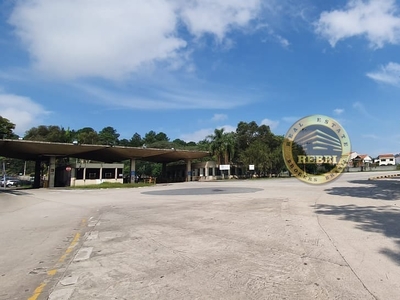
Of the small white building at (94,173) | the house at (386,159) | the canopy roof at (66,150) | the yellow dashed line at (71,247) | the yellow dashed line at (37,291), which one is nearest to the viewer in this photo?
the yellow dashed line at (37,291)

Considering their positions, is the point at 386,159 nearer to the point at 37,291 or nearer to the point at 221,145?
the point at 221,145

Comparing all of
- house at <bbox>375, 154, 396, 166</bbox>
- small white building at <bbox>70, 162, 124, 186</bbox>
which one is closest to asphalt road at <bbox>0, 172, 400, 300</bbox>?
small white building at <bbox>70, 162, 124, 186</bbox>

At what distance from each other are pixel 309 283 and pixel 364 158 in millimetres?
116135

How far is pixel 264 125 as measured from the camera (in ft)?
219

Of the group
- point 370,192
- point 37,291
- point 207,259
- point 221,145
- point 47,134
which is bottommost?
point 37,291

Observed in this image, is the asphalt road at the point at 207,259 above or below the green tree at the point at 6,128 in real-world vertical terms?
below

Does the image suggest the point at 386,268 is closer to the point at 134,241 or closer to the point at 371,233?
the point at 371,233

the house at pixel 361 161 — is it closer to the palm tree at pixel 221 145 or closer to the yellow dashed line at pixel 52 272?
the palm tree at pixel 221 145

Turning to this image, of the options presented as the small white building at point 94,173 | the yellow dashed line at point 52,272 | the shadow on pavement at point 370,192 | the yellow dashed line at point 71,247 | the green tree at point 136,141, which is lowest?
the yellow dashed line at point 52,272

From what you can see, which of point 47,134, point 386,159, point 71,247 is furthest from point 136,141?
point 71,247

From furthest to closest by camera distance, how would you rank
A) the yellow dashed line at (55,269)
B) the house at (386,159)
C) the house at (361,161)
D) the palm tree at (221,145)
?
1. the house at (386,159)
2. the house at (361,161)
3. the palm tree at (221,145)
4. the yellow dashed line at (55,269)

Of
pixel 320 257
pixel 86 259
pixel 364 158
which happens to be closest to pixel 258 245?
pixel 320 257

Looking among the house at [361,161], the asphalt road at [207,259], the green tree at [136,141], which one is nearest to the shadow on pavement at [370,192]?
the asphalt road at [207,259]

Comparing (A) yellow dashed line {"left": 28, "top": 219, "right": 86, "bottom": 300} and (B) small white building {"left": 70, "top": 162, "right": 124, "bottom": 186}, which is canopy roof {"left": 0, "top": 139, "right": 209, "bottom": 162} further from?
(A) yellow dashed line {"left": 28, "top": 219, "right": 86, "bottom": 300}
